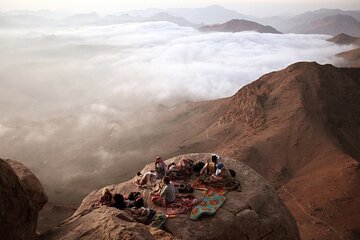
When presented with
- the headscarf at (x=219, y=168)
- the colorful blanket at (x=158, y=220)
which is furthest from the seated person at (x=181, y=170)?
the colorful blanket at (x=158, y=220)

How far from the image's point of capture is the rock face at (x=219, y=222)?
23.4ft

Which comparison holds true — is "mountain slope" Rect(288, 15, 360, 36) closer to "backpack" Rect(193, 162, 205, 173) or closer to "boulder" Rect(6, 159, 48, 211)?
"backpack" Rect(193, 162, 205, 173)

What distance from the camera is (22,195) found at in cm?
724

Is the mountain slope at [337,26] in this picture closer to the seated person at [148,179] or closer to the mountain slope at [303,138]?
the mountain slope at [303,138]

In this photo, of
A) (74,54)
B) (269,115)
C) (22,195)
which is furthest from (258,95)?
(74,54)

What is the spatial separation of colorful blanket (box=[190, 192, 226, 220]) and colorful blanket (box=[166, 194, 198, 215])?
0.24m

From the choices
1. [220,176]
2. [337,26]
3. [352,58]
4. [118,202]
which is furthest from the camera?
[337,26]

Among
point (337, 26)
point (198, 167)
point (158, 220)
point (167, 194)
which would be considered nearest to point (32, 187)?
point (158, 220)

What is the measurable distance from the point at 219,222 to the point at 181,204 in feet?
4.69

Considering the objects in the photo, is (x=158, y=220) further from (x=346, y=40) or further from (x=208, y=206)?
(x=346, y=40)

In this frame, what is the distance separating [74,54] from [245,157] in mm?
99888

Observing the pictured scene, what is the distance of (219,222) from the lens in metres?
9.88

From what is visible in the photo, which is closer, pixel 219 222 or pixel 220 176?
pixel 219 222

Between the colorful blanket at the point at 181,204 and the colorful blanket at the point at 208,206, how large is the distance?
241mm
